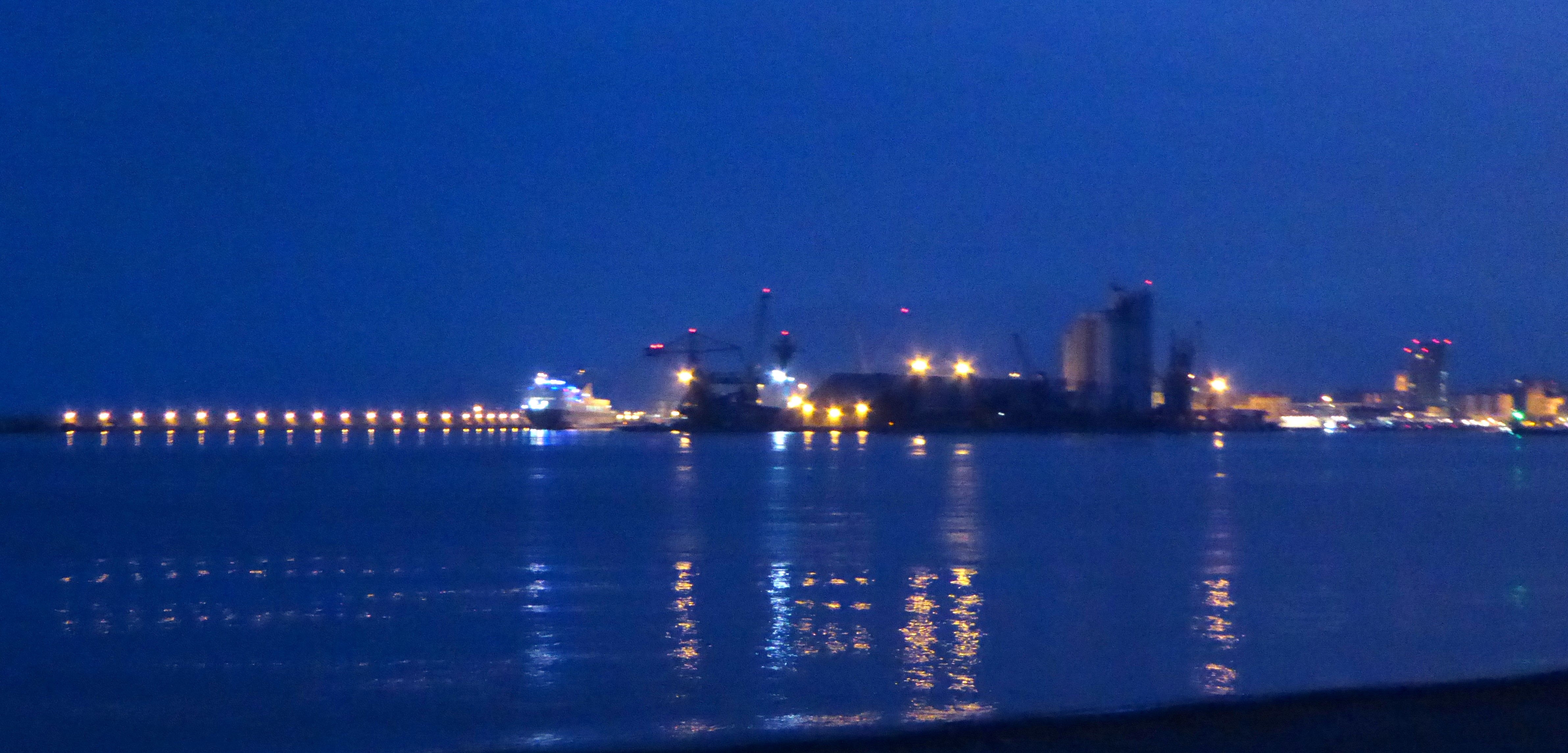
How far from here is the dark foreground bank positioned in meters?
4.18

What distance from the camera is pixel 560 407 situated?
107500 mm

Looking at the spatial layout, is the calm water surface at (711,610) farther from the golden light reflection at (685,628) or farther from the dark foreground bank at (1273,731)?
the dark foreground bank at (1273,731)

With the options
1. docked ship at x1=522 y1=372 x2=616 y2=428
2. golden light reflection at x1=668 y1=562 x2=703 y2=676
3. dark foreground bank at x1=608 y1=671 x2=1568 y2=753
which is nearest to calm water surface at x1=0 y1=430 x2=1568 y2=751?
golden light reflection at x1=668 y1=562 x2=703 y2=676

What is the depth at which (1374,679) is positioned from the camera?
22.1 ft

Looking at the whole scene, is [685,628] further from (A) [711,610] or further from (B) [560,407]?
(B) [560,407]

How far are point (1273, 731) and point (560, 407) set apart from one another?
104994 millimetres

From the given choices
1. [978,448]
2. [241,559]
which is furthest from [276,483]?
[978,448]

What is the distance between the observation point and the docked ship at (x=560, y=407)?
108 meters

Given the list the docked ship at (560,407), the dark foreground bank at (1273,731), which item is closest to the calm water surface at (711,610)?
the dark foreground bank at (1273,731)

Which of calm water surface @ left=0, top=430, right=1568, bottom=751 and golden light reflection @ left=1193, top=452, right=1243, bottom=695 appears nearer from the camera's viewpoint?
calm water surface @ left=0, top=430, right=1568, bottom=751

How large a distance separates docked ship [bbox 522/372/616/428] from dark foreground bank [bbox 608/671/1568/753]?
10432cm

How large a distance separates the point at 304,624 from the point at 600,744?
423cm

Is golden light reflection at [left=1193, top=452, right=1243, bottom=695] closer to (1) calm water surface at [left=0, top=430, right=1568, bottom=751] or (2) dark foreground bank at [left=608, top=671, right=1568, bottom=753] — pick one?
(1) calm water surface at [left=0, top=430, right=1568, bottom=751]

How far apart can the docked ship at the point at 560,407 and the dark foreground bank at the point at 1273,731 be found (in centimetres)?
10432
